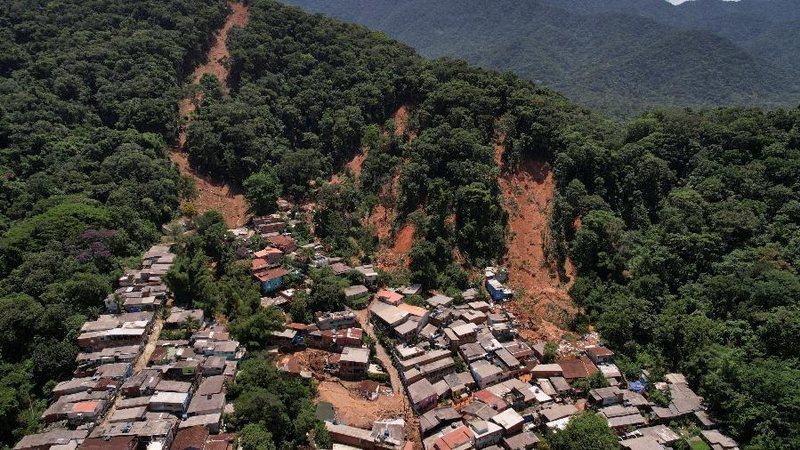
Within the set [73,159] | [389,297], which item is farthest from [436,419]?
[73,159]

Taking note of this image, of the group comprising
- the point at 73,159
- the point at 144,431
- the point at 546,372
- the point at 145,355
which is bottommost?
the point at 144,431

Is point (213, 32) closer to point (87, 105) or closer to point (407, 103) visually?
point (87, 105)

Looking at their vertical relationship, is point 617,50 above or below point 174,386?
above

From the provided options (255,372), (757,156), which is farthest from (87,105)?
(757,156)

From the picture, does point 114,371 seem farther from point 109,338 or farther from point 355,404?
point 355,404

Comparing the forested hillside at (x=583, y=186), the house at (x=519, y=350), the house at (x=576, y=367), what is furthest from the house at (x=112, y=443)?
the house at (x=576, y=367)

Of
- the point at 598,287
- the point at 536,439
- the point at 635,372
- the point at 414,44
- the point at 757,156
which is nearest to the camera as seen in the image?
the point at 536,439
